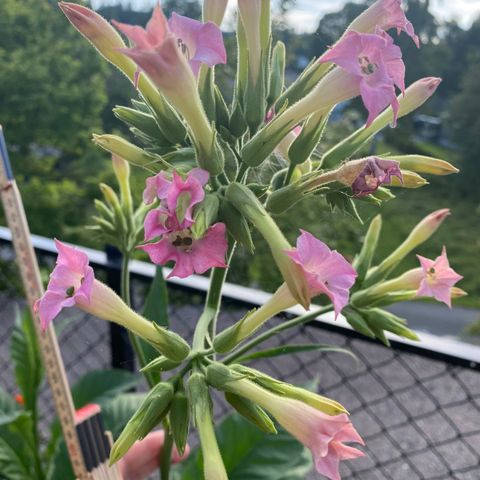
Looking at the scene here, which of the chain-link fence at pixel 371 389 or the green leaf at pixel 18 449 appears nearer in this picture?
the green leaf at pixel 18 449

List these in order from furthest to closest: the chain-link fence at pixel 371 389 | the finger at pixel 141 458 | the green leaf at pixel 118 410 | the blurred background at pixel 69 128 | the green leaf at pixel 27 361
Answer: the blurred background at pixel 69 128 < the chain-link fence at pixel 371 389 < the green leaf at pixel 27 361 < the green leaf at pixel 118 410 < the finger at pixel 141 458

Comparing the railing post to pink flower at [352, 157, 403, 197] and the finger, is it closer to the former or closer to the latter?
the finger

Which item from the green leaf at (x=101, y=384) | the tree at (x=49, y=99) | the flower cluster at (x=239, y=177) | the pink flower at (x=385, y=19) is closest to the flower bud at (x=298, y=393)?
the flower cluster at (x=239, y=177)

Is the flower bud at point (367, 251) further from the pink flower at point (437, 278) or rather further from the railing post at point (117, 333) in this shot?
the railing post at point (117, 333)

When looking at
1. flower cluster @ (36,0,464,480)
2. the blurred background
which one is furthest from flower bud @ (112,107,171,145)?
the blurred background

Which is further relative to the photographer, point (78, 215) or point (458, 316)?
point (458, 316)

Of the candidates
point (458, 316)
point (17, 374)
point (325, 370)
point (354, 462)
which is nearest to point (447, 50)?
point (458, 316)

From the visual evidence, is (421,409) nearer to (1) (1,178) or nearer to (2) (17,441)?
(2) (17,441)

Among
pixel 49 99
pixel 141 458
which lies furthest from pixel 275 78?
pixel 49 99
